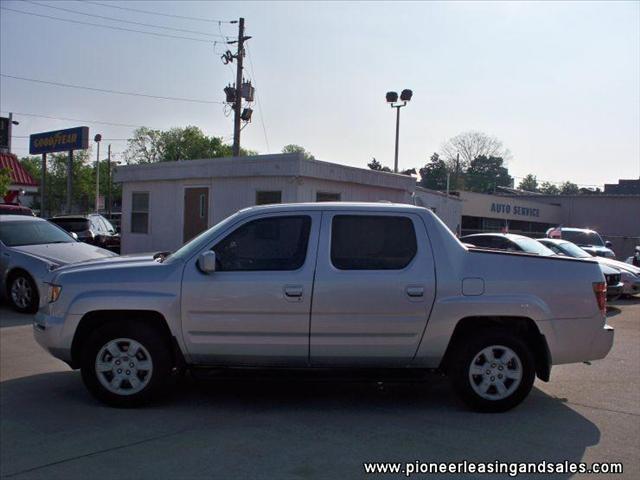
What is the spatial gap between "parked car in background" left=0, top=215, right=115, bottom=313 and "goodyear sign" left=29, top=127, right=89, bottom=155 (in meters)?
13.9

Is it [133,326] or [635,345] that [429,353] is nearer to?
[133,326]

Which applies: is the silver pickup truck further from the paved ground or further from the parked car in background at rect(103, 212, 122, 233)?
the parked car in background at rect(103, 212, 122, 233)

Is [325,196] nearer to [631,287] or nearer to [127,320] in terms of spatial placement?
[631,287]

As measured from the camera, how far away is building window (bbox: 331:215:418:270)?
17.8 ft

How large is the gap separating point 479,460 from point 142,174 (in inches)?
606

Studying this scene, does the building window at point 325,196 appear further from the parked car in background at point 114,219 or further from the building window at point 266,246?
the parked car in background at point 114,219

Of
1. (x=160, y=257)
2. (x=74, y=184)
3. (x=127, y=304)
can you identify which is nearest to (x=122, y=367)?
(x=127, y=304)

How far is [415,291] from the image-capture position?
5.30 m

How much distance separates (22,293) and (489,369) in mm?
8176

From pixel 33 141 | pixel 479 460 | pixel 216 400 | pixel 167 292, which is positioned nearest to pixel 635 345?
pixel 479 460

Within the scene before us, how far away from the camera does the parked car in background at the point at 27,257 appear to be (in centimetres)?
1027

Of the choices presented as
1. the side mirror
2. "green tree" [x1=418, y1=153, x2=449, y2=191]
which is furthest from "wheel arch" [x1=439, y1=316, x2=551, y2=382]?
"green tree" [x1=418, y1=153, x2=449, y2=191]

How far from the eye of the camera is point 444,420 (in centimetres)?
524

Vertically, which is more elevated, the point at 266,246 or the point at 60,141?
the point at 60,141
